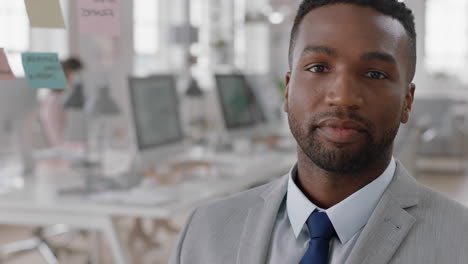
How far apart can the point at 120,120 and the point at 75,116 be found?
1684 millimetres

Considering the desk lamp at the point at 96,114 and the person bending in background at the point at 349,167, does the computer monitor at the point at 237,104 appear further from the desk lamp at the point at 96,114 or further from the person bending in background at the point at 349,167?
the person bending in background at the point at 349,167

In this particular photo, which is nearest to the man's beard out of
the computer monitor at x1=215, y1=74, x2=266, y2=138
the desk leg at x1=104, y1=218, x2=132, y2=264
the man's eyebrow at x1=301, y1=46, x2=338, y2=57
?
the man's eyebrow at x1=301, y1=46, x2=338, y2=57

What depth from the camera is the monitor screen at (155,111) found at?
3.23m

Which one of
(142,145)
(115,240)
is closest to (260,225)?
(115,240)

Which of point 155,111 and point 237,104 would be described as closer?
point 155,111

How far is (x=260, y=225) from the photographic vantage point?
1.22m

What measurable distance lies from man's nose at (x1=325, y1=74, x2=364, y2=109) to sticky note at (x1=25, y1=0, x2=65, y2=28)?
0.52 meters

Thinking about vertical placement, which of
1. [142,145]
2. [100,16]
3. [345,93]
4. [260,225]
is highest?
[100,16]

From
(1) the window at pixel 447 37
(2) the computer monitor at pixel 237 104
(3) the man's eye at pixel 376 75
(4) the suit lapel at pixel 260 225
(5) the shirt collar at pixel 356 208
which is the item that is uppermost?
(3) the man's eye at pixel 376 75

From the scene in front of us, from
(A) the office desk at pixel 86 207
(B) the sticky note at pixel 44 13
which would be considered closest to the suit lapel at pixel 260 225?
(B) the sticky note at pixel 44 13

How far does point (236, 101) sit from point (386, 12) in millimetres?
3335

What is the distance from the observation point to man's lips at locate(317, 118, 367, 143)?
3.49ft

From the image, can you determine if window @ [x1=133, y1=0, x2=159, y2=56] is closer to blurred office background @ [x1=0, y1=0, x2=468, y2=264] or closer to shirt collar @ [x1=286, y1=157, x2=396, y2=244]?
blurred office background @ [x1=0, y1=0, x2=468, y2=264]

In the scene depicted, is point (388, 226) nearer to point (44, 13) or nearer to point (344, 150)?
point (344, 150)
